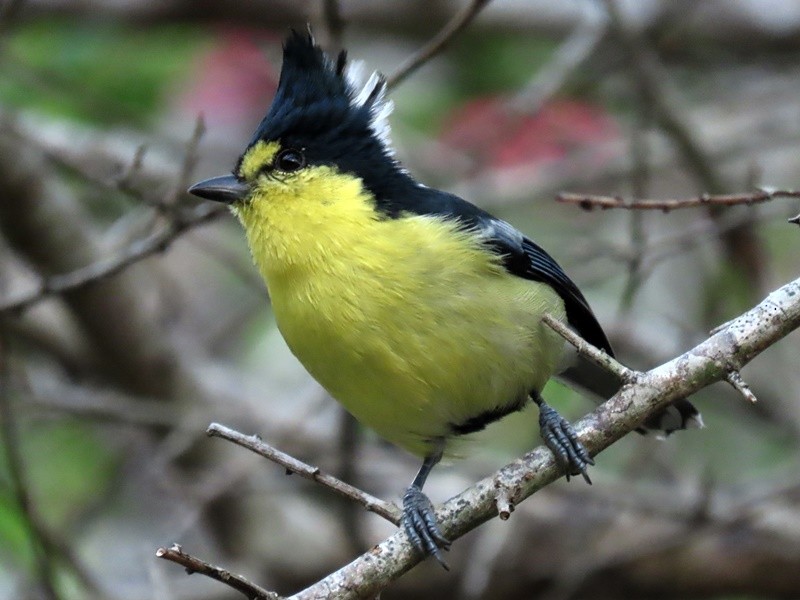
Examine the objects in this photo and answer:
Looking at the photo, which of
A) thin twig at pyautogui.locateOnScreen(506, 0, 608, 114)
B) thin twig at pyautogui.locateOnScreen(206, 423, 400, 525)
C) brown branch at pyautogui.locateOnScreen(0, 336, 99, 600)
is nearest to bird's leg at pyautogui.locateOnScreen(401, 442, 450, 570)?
thin twig at pyautogui.locateOnScreen(206, 423, 400, 525)

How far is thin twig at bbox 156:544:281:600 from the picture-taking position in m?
2.04

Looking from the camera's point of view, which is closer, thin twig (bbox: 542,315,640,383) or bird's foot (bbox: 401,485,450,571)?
thin twig (bbox: 542,315,640,383)

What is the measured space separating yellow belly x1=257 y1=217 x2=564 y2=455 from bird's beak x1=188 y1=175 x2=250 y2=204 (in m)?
0.25

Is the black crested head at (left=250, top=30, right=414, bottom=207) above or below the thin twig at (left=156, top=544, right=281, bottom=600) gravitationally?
above

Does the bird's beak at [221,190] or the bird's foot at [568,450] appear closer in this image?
the bird's foot at [568,450]

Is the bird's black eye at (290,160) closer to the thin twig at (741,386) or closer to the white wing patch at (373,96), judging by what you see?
the white wing patch at (373,96)

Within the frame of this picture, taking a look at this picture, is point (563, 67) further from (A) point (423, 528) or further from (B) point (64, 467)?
(B) point (64, 467)

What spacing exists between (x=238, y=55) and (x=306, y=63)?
2717 millimetres

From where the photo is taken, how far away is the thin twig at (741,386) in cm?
223

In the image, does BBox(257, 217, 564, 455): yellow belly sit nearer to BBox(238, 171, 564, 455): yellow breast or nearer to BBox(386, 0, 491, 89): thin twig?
BBox(238, 171, 564, 455): yellow breast

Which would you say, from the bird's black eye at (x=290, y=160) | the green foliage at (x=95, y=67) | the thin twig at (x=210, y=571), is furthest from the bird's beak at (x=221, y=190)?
the green foliage at (x=95, y=67)

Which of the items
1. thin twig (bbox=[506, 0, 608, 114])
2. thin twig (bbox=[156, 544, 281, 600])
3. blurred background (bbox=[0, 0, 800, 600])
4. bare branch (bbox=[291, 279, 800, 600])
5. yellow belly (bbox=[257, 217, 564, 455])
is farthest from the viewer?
thin twig (bbox=[506, 0, 608, 114])

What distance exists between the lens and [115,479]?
5.29 meters

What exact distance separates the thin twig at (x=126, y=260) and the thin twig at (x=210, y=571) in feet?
4.75
